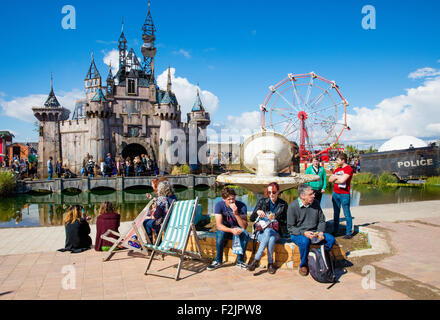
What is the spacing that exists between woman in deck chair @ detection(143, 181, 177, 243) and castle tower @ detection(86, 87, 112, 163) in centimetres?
2423

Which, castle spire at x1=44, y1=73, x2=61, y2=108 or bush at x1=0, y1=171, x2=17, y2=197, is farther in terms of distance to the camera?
castle spire at x1=44, y1=73, x2=61, y2=108

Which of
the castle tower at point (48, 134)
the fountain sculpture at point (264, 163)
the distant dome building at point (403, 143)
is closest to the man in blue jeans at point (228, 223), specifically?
the fountain sculpture at point (264, 163)

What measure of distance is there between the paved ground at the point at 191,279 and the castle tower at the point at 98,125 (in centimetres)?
2301

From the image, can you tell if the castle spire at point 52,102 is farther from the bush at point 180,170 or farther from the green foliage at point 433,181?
the green foliage at point 433,181

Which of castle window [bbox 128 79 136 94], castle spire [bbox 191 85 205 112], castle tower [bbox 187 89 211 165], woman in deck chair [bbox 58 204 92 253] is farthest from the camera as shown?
castle spire [bbox 191 85 205 112]

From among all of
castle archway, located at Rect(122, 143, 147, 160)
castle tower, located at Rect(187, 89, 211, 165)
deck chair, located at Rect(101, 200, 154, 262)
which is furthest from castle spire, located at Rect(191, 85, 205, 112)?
deck chair, located at Rect(101, 200, 154, 262)

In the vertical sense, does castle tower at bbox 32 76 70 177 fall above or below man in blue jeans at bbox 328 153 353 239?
above

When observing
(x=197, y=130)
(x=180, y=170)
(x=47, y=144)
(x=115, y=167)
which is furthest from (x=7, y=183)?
(x=197, y=130)

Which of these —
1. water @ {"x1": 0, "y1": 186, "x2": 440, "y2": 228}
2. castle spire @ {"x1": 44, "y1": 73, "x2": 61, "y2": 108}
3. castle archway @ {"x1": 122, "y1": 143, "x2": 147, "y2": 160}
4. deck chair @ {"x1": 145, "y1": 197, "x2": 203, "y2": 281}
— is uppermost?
castle spire @ {"x1": 44, "y1": 73, "x2": 61, "y2": 108}

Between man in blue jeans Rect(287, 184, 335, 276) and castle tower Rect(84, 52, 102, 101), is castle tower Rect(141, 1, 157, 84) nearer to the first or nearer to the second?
castle tower Rect(84, 52, 102, 101)

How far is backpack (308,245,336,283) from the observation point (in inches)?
164

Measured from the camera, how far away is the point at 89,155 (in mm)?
27453
